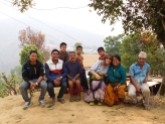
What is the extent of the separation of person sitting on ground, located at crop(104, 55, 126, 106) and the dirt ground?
22 cm

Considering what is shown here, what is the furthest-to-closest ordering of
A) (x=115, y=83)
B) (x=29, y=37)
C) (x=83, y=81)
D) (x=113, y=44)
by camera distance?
1. (x=113, y=44)
2. (x=29, y=37)
3. (x=83, y=81)
4. (x=115, y=83)

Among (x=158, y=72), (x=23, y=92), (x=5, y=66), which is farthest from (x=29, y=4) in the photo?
(x=5, y=66)

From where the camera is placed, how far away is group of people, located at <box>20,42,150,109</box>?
343 inches

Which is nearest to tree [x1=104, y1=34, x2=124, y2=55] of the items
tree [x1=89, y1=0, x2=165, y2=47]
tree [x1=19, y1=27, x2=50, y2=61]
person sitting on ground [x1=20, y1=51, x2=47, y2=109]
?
tree [x1=19, y1=27, x2=50, y2=61]

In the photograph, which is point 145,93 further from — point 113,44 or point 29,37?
point 113,44

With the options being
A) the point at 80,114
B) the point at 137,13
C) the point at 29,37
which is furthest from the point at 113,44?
the point at 80,114

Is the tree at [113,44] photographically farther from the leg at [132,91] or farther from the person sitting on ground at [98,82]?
the leg at [132,91]

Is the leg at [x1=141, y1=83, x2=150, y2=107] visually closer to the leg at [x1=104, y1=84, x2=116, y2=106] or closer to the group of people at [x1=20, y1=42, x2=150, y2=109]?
the group of people at [x1=20, y1=42, x2=150, y2=109]

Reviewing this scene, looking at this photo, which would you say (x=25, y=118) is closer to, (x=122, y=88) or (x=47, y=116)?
(x=47, y=116)

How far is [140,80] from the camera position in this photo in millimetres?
8859

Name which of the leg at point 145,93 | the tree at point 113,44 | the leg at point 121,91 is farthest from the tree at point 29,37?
the leg at point 145,93

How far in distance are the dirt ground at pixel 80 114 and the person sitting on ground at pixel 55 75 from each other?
1.09ft

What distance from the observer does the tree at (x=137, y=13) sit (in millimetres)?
9344

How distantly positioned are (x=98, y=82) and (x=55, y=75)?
3.79ft
